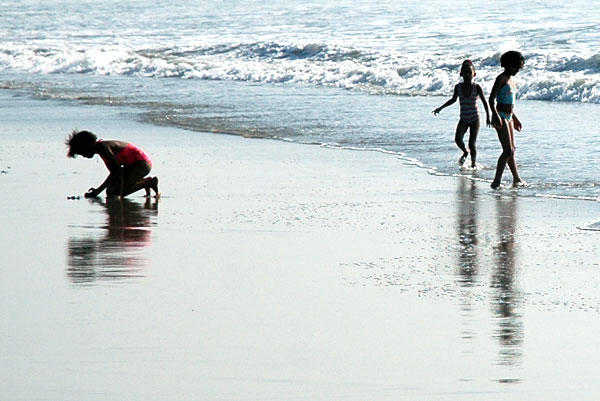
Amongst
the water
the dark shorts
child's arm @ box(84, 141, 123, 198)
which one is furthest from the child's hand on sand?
the water

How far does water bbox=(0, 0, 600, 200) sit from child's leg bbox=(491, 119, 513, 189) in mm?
345

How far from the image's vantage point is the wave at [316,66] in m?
23.5

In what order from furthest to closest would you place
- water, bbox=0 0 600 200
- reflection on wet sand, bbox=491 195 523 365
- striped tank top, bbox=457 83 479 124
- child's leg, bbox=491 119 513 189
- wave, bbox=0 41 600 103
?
wave, bbox=0 41 600 103, water, bbox=0 0 600 200, striped tank top, bbox=457 83 479 124, child's leg, bbox=491 119 513 189, reflection on wet sand, bbox=491 195 523 365

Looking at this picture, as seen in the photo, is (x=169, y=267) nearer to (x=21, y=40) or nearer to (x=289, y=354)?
(x=289, y=354)

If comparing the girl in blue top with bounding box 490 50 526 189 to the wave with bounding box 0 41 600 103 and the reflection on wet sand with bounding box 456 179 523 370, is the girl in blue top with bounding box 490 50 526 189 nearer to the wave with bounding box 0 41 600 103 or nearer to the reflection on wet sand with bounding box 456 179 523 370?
the reflection on wet sand with bounding box 456 179 523 370

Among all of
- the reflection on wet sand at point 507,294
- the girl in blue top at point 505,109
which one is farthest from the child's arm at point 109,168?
the girl in blue top at point 505,109

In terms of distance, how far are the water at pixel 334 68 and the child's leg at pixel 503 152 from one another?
345 millimetres

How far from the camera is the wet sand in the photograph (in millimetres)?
4930

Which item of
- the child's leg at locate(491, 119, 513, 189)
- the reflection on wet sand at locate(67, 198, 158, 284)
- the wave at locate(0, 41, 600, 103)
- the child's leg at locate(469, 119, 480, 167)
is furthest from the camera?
the wave at locate(0, 41, 600, 103)

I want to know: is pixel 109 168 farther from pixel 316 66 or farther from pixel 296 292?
pixel 316 66

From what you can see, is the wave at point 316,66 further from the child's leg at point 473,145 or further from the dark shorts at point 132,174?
the dark shorts at point 132,174

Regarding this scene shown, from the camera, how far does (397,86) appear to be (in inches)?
1015

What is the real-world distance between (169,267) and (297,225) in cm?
192

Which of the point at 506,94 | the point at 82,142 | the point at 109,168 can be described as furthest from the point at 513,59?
the point at 82,142
